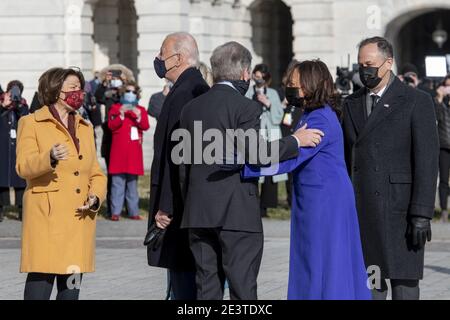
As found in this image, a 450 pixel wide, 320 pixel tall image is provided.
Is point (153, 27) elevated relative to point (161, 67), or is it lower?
elevated

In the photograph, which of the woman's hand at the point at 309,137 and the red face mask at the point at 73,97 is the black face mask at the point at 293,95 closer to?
the woman's hand at the point at 309,137

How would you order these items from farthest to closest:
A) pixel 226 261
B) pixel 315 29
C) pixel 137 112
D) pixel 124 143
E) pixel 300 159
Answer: pixel 315 29, pixel 124 143, pixel 137 112, pixel 226 261, pixel 300 159

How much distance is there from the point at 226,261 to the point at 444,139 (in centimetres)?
978

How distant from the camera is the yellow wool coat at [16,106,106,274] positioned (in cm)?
938

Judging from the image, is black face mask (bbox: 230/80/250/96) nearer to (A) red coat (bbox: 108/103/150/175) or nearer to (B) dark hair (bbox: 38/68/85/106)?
(B) dark hair (bbox: 38/68/85/106)

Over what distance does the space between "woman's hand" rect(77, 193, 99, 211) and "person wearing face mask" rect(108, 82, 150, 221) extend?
909 centimetres

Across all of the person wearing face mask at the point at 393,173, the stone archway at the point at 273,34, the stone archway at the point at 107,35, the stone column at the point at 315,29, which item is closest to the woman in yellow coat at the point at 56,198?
the person wearing face mask at the point at 393,173

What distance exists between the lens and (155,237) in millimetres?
9219

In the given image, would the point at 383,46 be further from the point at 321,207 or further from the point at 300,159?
the point at 321,207

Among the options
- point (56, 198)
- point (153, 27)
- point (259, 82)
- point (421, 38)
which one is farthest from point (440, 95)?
point (421, 38)

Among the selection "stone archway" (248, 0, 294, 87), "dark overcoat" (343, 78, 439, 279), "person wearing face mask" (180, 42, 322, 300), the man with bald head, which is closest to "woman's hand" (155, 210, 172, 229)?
the man with bald head

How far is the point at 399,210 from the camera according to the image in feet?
30.8

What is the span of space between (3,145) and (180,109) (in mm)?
9885

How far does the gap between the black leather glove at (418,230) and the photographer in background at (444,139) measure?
8862 millimetres
